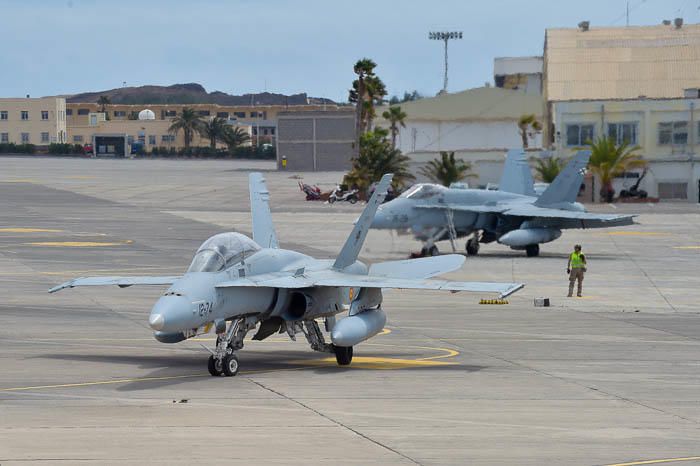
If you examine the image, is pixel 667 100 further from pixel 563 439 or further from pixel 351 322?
pixel 563 439

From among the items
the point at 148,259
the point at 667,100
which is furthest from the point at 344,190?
the point at 148,259

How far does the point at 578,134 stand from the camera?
99.1 meters

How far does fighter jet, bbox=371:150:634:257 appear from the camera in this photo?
5206cm

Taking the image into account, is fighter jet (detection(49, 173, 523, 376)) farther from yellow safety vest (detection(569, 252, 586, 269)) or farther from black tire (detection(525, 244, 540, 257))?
black tire (detection(525, 244, 540, 257))

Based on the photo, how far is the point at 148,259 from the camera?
49062mm

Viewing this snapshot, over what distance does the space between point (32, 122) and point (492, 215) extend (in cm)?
15061

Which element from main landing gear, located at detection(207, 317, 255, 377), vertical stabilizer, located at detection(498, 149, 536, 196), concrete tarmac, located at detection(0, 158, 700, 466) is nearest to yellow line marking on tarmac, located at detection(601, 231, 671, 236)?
vertical stabilizer, located at detection(498, 149, 536, 196)

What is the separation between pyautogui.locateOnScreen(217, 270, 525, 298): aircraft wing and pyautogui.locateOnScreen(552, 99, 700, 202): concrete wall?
75691 millimetres

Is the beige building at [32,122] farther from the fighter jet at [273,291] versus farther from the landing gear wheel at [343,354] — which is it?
the landing gear wheel at [343,354]

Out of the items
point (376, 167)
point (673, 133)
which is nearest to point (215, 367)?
point (376, 167)

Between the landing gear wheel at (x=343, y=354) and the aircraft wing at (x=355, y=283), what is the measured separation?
1394 mm

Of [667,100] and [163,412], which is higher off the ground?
[667,100]

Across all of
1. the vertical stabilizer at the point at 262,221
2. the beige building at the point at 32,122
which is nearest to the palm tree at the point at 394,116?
the beige building at the point at 32,122

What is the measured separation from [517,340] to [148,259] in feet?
76.5
